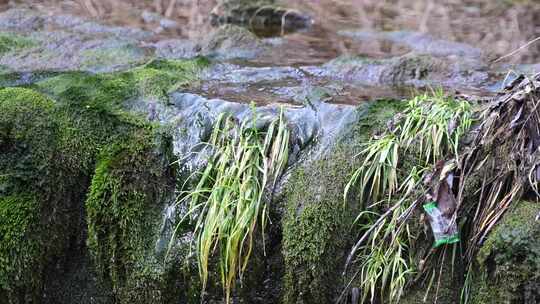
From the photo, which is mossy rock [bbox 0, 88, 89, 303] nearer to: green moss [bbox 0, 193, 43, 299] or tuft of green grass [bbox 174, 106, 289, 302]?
green moss [bbox 0, 193, 43, 299]

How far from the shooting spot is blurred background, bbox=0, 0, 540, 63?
684 centimetres

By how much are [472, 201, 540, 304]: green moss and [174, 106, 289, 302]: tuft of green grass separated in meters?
1.10

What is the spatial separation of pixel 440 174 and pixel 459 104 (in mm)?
444

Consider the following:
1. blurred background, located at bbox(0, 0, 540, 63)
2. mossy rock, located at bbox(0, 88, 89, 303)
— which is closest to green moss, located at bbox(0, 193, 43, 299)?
mossy rock, located at bbox(0, 88, 89, 303)

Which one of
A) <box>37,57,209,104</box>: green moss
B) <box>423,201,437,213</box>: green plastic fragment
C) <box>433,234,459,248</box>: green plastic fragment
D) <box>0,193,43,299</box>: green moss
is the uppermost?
<box>37,57,209,104</box>: green moss

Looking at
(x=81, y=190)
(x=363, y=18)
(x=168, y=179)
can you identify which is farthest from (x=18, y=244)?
(x=363, y=18)

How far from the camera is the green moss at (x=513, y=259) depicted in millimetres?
2828

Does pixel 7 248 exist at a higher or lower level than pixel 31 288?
higher

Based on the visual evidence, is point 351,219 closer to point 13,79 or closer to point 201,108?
point 201,108

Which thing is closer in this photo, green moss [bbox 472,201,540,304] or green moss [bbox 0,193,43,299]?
green moss [bbox 472,201,540,304]

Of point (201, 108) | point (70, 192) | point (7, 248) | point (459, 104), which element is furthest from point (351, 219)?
point (7, 248)

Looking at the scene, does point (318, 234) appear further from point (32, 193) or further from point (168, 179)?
point (32, 193)

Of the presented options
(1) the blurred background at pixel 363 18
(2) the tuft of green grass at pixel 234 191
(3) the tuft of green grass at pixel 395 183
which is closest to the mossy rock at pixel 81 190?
(2) the tuft of green grass at pixel 234 191

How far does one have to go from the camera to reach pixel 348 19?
26.2 feet
